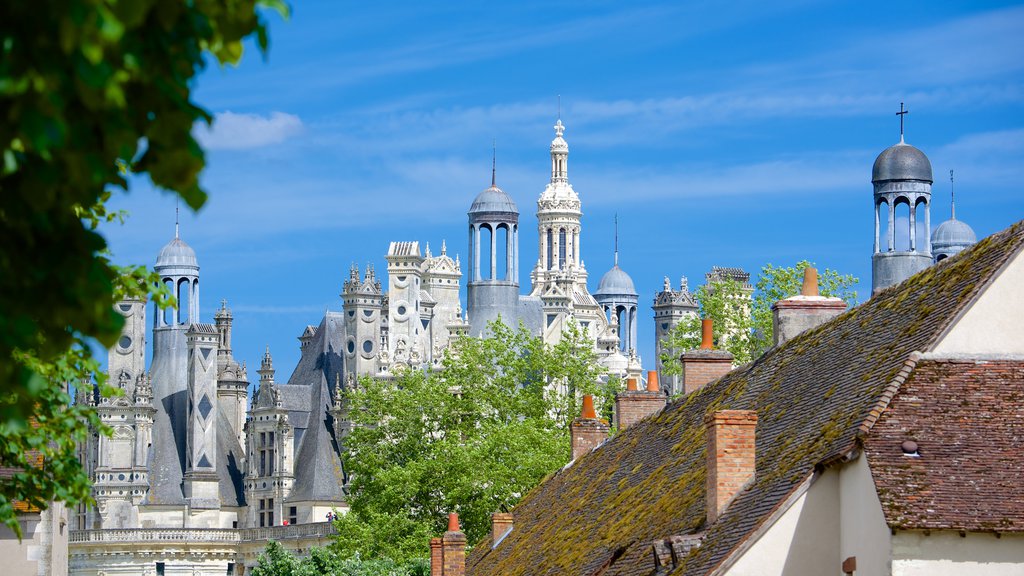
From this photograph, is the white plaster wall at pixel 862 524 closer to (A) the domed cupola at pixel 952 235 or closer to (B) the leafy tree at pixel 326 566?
(B) the leafy tree at pixel 326 566

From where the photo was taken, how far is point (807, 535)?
22.0 metres

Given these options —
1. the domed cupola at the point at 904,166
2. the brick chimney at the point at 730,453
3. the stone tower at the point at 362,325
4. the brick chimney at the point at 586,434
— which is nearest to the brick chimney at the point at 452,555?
the brick chimney at the point at 586,434

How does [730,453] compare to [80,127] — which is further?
[730,453]

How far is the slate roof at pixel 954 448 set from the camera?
20062 millimetres

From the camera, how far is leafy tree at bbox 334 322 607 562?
65.9 metres

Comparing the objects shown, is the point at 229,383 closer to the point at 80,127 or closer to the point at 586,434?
the point at 586,434

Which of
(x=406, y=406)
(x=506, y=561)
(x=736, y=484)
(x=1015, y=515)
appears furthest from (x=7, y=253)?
(x=406, y=406)

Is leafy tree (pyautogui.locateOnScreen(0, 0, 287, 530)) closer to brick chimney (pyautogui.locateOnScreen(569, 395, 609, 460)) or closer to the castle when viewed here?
brick chimney (pyautogui.locateOnScreen(569, 395, 609, 460))

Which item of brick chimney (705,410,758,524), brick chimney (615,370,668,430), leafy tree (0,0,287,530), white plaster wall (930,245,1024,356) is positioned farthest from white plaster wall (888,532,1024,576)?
brick chimney (615,370,668,430)

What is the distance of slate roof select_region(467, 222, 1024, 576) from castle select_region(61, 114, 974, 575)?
111626 mm

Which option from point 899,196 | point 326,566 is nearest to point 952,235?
point 899,196

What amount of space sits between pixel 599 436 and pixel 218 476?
411ft

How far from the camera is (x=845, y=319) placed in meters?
27.8

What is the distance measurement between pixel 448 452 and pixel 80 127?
198ft
